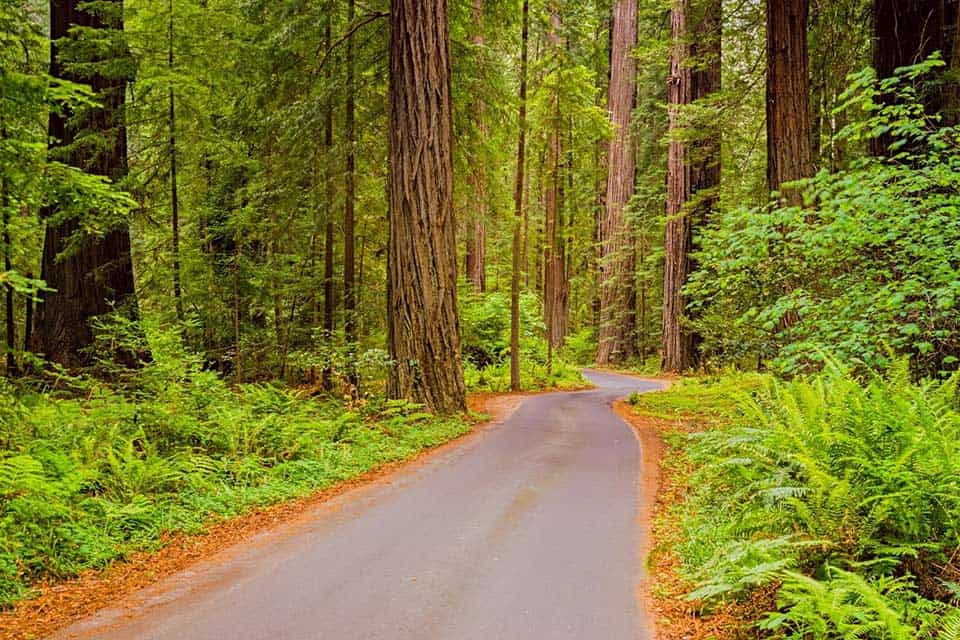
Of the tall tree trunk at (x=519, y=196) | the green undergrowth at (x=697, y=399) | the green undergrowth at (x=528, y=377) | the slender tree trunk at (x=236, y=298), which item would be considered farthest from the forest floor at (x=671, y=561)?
the slender tree trunk at (x=236, y=298)

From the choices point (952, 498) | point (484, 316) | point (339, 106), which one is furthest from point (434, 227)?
point (484, 316)

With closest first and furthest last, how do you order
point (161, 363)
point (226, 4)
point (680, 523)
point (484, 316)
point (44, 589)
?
point (44, 589) < point (680, 523) < point (161, 363) < point (226, 4) < point (484, 316)

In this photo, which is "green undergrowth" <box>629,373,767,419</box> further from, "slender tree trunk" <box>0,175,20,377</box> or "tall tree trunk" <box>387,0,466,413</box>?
"slender tree trunk" <box>0,175,20,377</box>

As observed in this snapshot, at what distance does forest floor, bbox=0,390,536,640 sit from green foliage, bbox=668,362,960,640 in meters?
3.46

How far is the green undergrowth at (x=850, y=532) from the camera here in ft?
10.0

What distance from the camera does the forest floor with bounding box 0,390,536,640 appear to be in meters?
3.65

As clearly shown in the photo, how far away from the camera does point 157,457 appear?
613 centimetres

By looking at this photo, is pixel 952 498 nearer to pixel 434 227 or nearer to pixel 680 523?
pixel 680 523

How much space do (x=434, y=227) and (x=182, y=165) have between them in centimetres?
676

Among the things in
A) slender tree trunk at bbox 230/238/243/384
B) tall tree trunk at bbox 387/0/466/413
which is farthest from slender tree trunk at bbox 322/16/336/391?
tall tree trunk at bbox 387/0/466/413

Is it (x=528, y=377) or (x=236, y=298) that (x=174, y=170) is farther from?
(x=528, y=377)

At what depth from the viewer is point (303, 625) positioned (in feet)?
11.4

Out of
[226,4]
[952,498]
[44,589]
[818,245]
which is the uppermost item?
[226,4]

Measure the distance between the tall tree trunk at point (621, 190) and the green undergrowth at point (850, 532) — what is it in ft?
70.0
